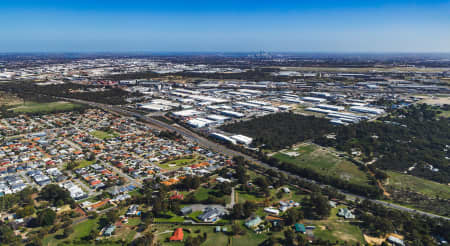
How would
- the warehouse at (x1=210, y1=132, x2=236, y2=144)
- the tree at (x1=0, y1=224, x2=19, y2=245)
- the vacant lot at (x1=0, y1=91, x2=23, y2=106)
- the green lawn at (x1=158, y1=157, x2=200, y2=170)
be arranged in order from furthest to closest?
1. the vacant lot at (x1=0, y1=91, x2=23, y2=106)
2. the warehouse at (x1=210, y1=132, x2=236, y2=144)
3. the green lawn at (x1=158, y1=157, x2=200, y2=170)
4. the tree at (x1=0, y1=224, x2=19, y2=245)

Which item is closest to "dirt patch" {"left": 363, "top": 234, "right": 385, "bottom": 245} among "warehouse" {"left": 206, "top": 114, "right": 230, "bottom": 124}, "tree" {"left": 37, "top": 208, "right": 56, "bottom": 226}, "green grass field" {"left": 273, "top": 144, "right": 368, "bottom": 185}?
"green grass field" {"left": 273, "top": 144, "right": 368, "bottom": 185}

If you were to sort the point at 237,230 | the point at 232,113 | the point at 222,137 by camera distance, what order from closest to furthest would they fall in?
the point at 237,230, the point at 222,137, the point at 232,113

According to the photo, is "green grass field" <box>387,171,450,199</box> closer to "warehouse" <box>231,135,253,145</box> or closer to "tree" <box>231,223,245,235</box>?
"tree" <box>231,223,245,235</box>

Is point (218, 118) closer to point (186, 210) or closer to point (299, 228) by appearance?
point (186, 210)

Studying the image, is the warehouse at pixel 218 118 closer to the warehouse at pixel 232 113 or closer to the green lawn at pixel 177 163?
the warehouse at pixel 232 113

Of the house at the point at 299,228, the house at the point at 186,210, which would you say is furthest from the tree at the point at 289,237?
the house at the point at 186,210

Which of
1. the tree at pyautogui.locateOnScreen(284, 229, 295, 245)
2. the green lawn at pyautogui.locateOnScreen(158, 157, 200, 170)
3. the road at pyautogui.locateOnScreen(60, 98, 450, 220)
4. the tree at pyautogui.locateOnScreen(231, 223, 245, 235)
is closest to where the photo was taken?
the tree at pyautogui.locateOnScreen(284, 229, 295, 245)

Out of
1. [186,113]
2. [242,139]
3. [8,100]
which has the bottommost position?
[242,139]

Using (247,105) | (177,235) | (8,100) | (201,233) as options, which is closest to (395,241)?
(201,233)

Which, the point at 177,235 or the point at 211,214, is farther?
the point at 211,214
